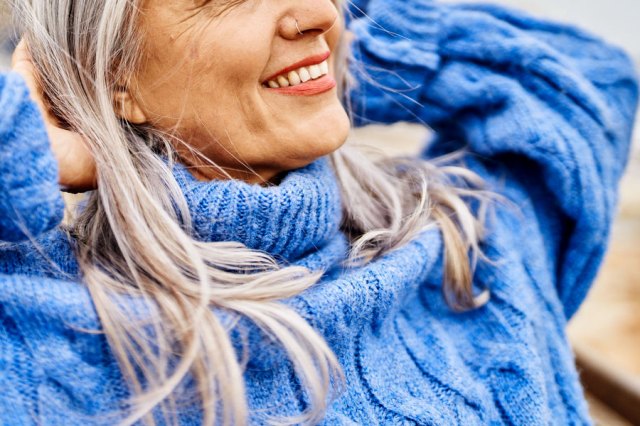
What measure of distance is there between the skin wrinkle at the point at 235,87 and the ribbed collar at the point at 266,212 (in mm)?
61

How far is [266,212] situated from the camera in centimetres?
92

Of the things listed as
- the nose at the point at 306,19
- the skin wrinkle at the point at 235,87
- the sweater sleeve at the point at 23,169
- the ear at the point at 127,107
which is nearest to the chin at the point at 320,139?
the skin wrinkle at the point at 235,87

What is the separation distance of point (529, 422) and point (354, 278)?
0.39 metres

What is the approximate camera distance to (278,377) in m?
0.92

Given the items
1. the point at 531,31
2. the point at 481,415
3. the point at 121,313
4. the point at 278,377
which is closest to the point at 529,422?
the point at 481,415

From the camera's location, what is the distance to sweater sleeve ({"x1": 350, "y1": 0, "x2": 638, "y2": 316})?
1255mm

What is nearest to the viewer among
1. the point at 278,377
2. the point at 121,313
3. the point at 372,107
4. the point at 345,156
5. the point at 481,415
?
the point at 121,313

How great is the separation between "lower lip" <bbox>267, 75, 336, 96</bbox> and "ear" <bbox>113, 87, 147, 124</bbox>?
22 cm

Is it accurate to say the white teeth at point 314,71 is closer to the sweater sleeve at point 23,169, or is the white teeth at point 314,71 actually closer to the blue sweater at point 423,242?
the blue sweater at point 423,242

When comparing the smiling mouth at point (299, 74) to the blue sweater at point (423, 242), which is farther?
the smiling mouth at point (299, 74)

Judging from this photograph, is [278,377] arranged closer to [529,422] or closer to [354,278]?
[354,278]

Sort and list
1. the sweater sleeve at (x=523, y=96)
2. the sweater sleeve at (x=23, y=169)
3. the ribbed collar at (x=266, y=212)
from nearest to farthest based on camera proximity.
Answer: the sweater sleeve at (x=23, y=169) → the ribbed collar at (x=266, y=212) → the sweater sleeve at (x=523, y=96)

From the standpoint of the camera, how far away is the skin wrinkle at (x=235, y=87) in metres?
0.93

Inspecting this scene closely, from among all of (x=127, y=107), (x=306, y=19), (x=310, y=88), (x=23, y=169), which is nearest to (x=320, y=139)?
(x=310, y=88)
